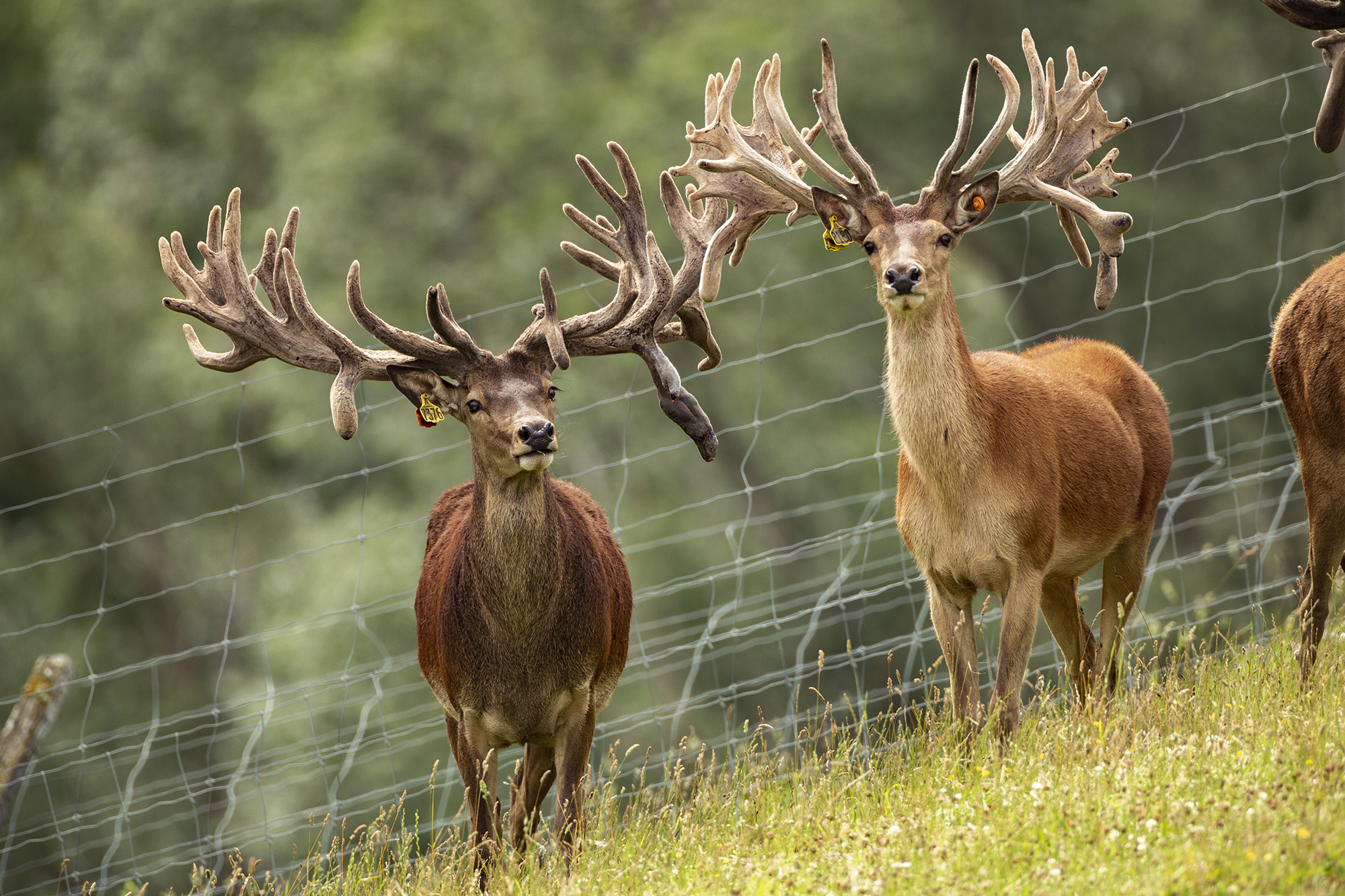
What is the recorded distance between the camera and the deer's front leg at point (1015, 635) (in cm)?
474

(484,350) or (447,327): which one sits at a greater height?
(447,327)

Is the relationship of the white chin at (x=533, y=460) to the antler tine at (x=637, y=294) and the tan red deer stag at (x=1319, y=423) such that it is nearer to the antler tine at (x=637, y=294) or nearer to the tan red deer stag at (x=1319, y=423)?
the antler tine at (x=637, y=294)

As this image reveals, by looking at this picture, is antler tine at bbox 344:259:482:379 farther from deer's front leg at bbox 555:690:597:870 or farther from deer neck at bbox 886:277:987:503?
deer neck at bbox 886:277:987:503

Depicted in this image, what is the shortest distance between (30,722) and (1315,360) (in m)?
4.67

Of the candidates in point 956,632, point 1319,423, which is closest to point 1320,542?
point 1319,423

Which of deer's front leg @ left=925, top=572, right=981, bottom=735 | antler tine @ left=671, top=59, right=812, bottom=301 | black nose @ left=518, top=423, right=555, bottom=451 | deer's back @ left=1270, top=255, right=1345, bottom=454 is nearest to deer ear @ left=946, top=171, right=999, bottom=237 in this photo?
antler tine @ left=671, top=59, right=812, bottom=301

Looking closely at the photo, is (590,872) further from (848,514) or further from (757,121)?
(848,514)

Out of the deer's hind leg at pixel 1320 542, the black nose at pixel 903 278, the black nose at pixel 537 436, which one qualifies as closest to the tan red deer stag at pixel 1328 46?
the deer's hind leg at pixel 1320 542

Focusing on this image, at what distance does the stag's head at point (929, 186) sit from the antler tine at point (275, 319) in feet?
3.40

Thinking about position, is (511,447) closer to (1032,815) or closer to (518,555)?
(518,555)

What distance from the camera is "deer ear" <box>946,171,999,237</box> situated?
4914mm

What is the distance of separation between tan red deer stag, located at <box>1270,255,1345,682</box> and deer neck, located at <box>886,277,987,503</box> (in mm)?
1049

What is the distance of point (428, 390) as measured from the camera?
16.1 ft

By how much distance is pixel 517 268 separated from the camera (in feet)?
49.8
